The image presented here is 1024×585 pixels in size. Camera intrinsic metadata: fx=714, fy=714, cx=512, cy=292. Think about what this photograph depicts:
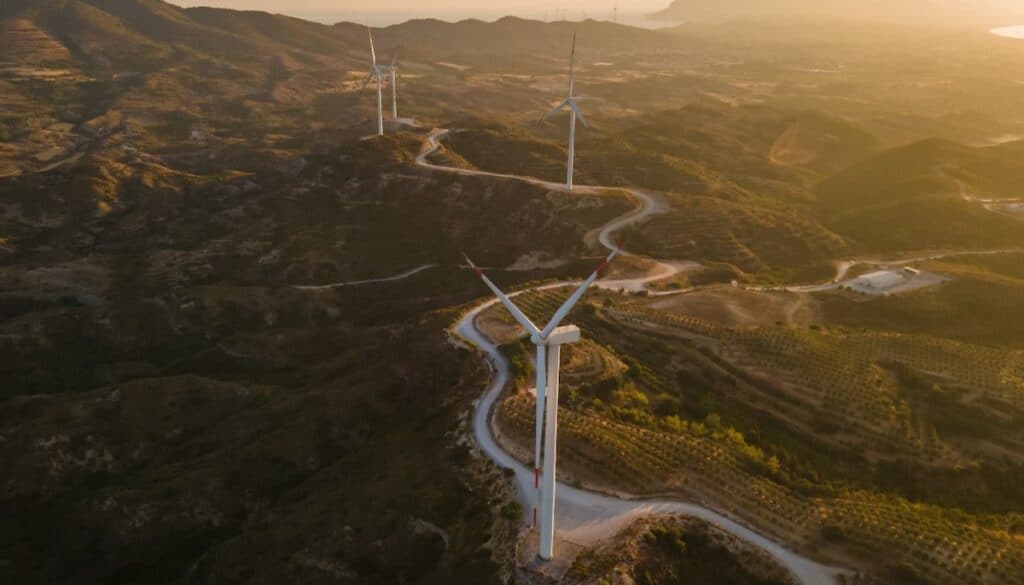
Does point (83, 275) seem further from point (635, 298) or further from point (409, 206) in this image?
point (635, 298)

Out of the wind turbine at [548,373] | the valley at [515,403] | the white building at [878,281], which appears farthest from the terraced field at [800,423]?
the white building at [878,281]

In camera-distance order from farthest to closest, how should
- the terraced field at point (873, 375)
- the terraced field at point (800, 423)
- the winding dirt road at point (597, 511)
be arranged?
the terraced field at point (873, 375), the terraced field at point (800, 423), the winding dirt road at point (597, 511)

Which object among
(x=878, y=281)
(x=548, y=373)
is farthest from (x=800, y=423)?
(x=878, y=281)

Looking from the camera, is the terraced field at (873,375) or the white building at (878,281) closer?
the terraced field at (873,375)

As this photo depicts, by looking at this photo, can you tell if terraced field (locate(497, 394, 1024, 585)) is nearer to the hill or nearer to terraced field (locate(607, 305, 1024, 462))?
terraced field (locate(607, 305, 1024, 462))

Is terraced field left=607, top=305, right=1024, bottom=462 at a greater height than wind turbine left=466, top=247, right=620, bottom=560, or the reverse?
wind turbine left=466, top=247, right=620, bottom=560

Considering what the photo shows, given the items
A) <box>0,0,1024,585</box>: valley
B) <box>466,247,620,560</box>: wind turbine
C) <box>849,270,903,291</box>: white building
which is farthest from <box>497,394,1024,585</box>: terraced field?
<box>849,270,903,291</box>: white building

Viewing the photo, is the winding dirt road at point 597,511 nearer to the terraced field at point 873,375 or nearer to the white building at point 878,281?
the terraced field at point 873,375

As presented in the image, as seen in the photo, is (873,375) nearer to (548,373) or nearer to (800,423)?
(800,423)

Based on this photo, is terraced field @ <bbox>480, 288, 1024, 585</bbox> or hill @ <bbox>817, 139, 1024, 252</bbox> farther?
hill @ <bbox>817, 139, 1024, 252</bbox>

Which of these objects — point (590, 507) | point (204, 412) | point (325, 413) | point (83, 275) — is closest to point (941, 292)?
point (590, 507)

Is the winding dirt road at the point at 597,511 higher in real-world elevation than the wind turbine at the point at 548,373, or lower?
lower

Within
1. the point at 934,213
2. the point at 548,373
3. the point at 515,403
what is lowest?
the point at 934,213
